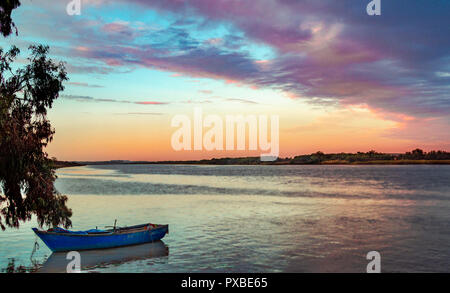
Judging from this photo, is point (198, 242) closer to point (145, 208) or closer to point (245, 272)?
point (245, 272)

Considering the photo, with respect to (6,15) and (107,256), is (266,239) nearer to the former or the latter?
(107,256)

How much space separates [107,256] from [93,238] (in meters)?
1.84

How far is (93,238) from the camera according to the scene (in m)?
27.4

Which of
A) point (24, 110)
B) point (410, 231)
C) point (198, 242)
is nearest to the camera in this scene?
point (24, 110)

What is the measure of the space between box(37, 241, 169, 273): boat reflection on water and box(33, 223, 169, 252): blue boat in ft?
1.31

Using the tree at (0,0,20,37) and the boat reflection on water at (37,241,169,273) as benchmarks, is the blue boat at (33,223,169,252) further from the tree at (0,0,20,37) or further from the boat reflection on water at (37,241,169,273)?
the tree at (0,0,20,37)

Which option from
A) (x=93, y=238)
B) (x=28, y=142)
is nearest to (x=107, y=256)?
(x=93, y=238)

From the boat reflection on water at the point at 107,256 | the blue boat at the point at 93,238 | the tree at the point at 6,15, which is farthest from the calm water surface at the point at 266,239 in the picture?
the tree at the point at 6,15

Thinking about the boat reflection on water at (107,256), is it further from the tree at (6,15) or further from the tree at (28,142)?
the tree at (6,15)

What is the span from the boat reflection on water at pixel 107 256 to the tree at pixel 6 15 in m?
14.4
